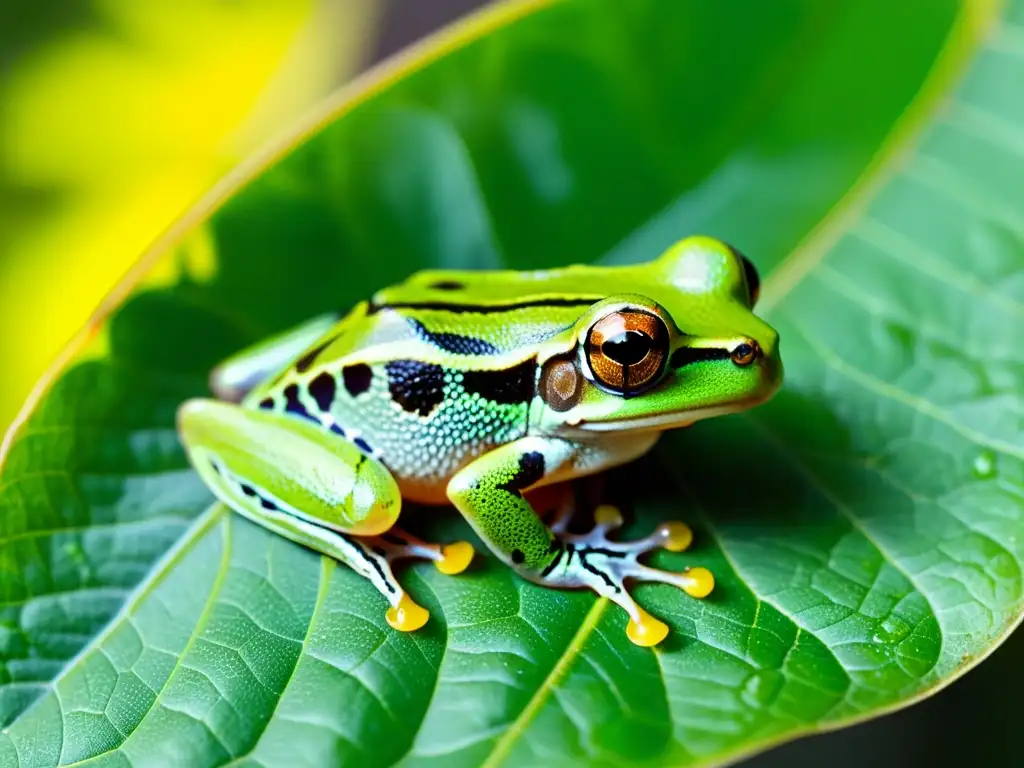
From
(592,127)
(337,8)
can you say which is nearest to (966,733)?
(592,127)

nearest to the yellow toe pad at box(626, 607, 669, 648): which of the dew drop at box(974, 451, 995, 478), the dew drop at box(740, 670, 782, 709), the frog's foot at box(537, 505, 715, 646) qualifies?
the frog's foot at box(537, 505, 715, 646)

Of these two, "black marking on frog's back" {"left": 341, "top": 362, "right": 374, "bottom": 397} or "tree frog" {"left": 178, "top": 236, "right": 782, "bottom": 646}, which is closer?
"tree frog" {"left": 178, "top": 236, "right": 782, "bottom": 646}

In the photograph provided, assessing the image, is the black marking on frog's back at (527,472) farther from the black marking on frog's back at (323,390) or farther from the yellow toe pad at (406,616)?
the black marking on frog's back at (323,390)

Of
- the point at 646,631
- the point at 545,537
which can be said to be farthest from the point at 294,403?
the point at 646,631

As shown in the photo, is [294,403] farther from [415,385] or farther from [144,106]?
[144,106]

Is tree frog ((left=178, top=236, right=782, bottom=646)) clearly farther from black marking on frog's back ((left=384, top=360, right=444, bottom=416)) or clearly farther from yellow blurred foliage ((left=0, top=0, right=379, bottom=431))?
yellow blurred foliage ((left=0, top=0, right=379, bottom=431))

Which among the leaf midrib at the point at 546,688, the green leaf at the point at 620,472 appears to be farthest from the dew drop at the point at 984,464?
the leaf midrib at the point at 546,688
